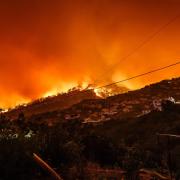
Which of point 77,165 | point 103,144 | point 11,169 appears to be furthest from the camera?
point 103,144

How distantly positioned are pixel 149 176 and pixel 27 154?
3.40 m

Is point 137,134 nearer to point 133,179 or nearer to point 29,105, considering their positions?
point 29,105

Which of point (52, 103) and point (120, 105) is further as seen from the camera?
point (120, 105)

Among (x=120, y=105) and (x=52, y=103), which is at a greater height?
(x=52, y=103)

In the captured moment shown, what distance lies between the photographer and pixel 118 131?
34812 mm

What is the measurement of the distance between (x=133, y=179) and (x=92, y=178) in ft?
3.43

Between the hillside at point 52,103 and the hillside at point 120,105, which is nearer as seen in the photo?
the hillside at point 120,105

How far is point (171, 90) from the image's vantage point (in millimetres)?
48875

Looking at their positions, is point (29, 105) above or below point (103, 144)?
above

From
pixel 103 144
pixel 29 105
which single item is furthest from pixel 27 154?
pixel 29 105

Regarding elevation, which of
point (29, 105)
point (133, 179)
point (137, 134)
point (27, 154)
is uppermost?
point (29, 105)

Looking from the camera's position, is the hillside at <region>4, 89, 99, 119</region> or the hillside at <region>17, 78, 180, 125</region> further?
the hillside at <region>4, 89, 99, 119</region>

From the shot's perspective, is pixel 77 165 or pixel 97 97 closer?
pixel 77 165

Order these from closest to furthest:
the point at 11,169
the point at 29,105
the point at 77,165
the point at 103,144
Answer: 1. the point at 11,169
2. the point at 77,165
3. the point at 103,144
4. the point at 29,105
